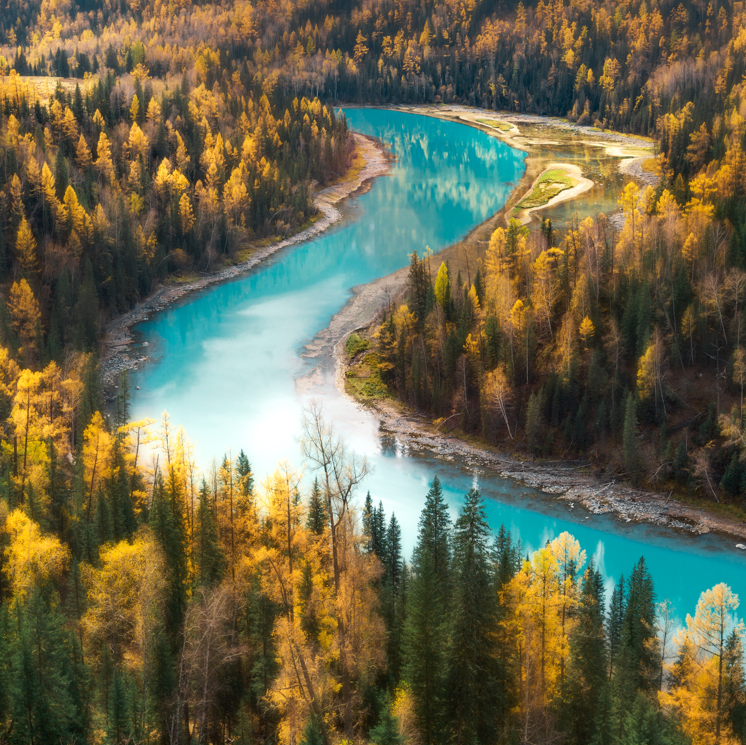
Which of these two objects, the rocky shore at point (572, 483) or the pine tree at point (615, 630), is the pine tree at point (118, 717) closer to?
the pine tree at point (615, 630)

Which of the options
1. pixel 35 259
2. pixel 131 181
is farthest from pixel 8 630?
pixel 131 181

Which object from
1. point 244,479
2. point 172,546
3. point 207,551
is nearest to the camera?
point 207,551

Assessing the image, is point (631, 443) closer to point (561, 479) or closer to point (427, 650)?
point (561, 479)

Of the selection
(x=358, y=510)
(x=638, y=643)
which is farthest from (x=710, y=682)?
(x=358, y=510)

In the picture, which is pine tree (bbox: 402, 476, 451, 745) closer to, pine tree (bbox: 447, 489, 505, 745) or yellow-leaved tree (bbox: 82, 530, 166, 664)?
pine tree (bbox: 447, 489, 505, 745)

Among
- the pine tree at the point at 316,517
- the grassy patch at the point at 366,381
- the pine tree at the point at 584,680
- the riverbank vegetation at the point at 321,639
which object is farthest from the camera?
the grassy patch at the point at 366,381

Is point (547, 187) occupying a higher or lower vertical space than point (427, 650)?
higher

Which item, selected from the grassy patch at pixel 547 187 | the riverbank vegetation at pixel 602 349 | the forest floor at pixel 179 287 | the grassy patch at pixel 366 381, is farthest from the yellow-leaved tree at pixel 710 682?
the grassy patch at pixel 547 187
